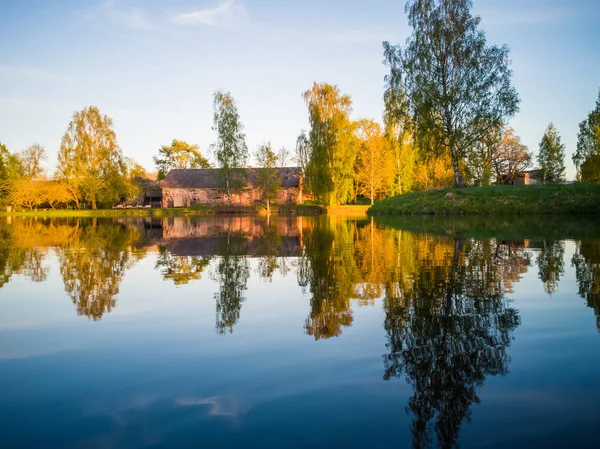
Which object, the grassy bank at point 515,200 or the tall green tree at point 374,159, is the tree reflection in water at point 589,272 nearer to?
the grassy bank at point 515,200

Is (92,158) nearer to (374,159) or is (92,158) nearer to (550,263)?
(374,159)

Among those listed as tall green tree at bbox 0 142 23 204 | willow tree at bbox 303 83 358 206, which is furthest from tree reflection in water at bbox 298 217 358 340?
tall green tree at bbox 0 142 23 204

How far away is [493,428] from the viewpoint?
2.75m

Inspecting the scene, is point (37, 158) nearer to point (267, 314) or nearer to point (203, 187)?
point (203, 187)

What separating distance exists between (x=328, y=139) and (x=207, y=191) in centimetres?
2641

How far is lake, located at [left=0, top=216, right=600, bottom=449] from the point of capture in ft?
9.16

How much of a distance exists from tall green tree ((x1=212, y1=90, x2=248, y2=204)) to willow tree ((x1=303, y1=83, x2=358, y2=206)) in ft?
36.0

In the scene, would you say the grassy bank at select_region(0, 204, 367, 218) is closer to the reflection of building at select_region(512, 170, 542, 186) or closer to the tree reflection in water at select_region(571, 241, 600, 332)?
the reflection of building at select_region(512, 170, 542, 186)

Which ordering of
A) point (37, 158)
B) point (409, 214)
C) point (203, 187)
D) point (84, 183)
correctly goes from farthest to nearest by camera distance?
point (37, 158) → point (203, 187) → point (84, 183) → point (409, 214)

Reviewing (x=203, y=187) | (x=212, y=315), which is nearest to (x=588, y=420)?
(x=212, y=315)

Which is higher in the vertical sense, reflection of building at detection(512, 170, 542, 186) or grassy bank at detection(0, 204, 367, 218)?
reflection of building at detection(512, 170, 542, 186)

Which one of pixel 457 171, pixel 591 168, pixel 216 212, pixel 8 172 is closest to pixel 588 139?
pixel 591 168

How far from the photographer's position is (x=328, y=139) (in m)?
50.5

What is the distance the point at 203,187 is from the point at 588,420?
70.1 meters
